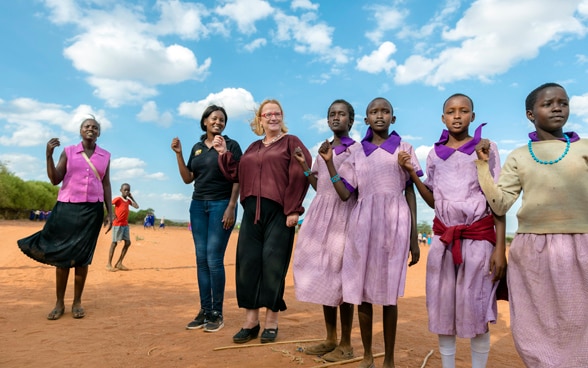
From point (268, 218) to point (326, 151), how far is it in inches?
46.3

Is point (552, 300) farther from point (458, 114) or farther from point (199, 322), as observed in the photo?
point (199, 322)

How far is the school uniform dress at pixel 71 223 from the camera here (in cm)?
602

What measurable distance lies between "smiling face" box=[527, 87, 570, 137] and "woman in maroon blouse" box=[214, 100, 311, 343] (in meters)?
2.23

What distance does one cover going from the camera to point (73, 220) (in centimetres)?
608

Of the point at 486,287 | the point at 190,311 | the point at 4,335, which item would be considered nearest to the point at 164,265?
the point at 190,311

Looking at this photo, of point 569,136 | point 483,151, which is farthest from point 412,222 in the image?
point 569,136

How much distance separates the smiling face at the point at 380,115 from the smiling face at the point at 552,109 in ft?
3.85

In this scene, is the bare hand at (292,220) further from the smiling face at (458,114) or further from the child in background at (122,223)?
the child in background at (122,223)

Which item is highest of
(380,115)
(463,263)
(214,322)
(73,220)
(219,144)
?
(380,115)

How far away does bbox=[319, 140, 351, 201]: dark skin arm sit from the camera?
155 inches

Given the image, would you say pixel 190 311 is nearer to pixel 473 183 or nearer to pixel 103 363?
pixel 103 363

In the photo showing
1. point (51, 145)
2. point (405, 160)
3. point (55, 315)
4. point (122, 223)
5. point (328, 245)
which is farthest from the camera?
point (122, 223)

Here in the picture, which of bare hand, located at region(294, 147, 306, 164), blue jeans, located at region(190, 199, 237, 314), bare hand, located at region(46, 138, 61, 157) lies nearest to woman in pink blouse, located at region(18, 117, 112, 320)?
bare hand, located at region(46, 138, 61, 157)

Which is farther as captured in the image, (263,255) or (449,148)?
(263,255)
